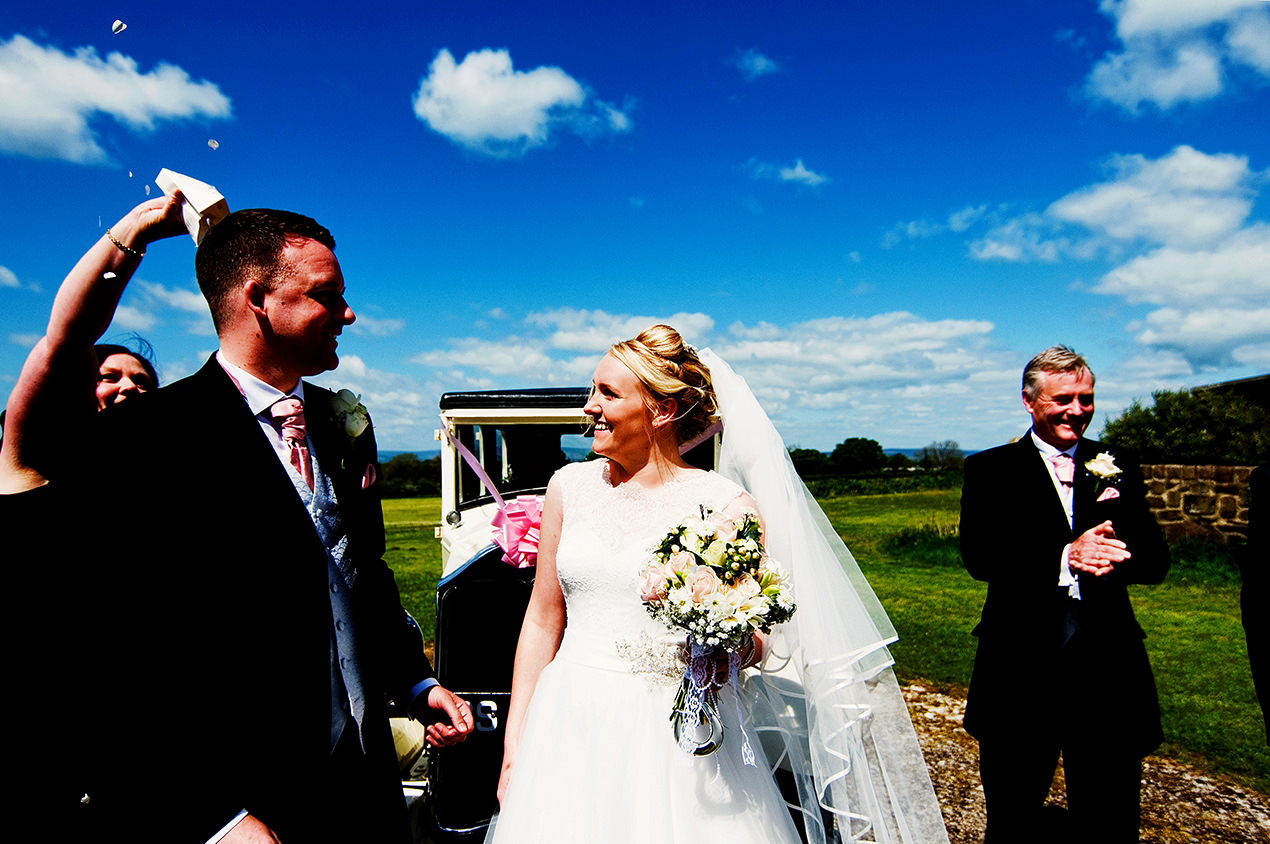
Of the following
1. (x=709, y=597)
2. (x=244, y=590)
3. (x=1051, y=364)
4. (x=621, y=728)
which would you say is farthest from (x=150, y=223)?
(x=1051, y=364)

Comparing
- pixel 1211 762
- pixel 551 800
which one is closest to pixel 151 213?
pixel 551 800

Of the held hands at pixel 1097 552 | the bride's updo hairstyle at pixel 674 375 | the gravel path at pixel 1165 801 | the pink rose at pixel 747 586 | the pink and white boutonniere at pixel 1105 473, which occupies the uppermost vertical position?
the bride's updo hairstyle at pixel 674 375

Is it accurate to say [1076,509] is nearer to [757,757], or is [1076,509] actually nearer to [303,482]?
[757,757]

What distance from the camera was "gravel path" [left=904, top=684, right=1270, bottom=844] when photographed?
4.04 metres

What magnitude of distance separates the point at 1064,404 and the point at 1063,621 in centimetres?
101

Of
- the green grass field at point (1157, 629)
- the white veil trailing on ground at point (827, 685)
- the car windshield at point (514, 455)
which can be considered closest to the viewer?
the white veil trailing on ground at point (827, 685)

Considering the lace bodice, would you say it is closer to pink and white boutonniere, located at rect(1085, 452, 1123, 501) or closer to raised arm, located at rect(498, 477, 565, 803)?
raised arm, located at rect(498, 477, 565, 803)

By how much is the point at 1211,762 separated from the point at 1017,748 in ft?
9.42

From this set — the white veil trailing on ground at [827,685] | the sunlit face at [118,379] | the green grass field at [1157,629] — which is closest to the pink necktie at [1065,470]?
the green grass field at [1157,629]

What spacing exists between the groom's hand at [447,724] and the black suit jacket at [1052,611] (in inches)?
96.6

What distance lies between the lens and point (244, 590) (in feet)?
5.80

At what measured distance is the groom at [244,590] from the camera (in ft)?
5.25

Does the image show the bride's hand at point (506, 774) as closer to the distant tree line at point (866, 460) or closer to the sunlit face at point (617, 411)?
the sunlit face at point (617, 411)

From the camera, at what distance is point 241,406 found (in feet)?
6.32
